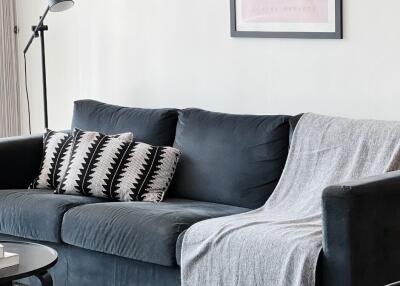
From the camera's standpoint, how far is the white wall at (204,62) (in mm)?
4094

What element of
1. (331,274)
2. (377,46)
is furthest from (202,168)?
(331,274)

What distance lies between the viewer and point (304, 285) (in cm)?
318

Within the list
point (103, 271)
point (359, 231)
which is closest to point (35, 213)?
point (103, 271)

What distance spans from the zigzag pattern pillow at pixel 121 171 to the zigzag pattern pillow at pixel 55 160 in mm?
84

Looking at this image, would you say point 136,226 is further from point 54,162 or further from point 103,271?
point 54,162

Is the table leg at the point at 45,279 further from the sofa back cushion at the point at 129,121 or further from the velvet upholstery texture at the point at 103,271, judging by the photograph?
the sofa back cushion at the point at 129,121

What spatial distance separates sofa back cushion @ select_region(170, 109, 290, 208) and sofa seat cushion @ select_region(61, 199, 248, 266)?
3.9 inches

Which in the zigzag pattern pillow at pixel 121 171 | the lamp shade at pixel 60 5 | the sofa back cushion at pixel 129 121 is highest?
the lamp shade at pixel 60 5

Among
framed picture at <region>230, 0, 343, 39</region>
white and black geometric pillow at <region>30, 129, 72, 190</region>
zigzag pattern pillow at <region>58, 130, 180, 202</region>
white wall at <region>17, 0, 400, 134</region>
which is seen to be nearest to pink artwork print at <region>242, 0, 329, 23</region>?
framed picture at <region>230, 0, 343, 39</region>

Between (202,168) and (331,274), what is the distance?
123 centimetres

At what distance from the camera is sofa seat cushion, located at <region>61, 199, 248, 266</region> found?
367cm

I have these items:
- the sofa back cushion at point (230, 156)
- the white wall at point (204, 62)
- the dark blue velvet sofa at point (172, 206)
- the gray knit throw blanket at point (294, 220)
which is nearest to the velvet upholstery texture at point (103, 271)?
the dark blue velvet sofa at point (172, 206)

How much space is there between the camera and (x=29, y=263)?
3295mm

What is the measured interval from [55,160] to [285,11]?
135cm
